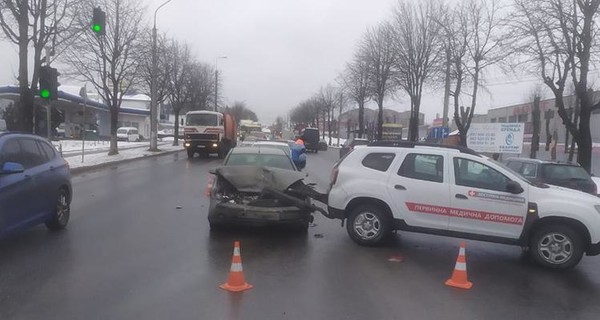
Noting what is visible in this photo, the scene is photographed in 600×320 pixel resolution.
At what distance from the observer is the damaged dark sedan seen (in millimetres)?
8695

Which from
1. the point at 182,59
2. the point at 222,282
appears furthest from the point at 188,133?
the point at 222,282

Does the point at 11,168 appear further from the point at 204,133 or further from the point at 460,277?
the point at 204,133

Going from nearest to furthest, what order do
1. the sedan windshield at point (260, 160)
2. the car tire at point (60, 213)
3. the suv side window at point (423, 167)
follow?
the suv side window at point (423, 167), the car tire at point (60, 213), the sedan windshield at point (260, 160)

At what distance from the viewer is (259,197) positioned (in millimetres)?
8992

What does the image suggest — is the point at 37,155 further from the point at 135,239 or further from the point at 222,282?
the point at 222,282

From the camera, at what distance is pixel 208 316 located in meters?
5.16

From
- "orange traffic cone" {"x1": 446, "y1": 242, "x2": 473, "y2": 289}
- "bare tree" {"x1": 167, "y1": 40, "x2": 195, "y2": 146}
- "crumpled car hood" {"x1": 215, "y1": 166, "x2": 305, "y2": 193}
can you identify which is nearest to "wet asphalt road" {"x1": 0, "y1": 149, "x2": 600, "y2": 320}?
"orange traffic cone" {"x1": 446, "y1": 242, "x2": 473, "y2": 289}

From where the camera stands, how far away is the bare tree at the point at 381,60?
123 feet

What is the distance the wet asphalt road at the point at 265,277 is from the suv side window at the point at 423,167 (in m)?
1.17

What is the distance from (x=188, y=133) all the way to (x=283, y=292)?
2865 centimetres

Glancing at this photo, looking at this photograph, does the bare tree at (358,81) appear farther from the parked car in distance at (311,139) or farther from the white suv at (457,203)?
the white suv at (457,203)

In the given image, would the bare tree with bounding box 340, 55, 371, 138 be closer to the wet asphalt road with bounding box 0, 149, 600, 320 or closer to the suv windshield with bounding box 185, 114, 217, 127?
the suv windshield with bounding box 185, 114, 217, 127

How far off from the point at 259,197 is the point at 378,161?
2010 millimetres

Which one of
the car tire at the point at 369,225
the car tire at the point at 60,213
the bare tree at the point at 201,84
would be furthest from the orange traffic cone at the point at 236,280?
the bare tree at the point at 201,84
